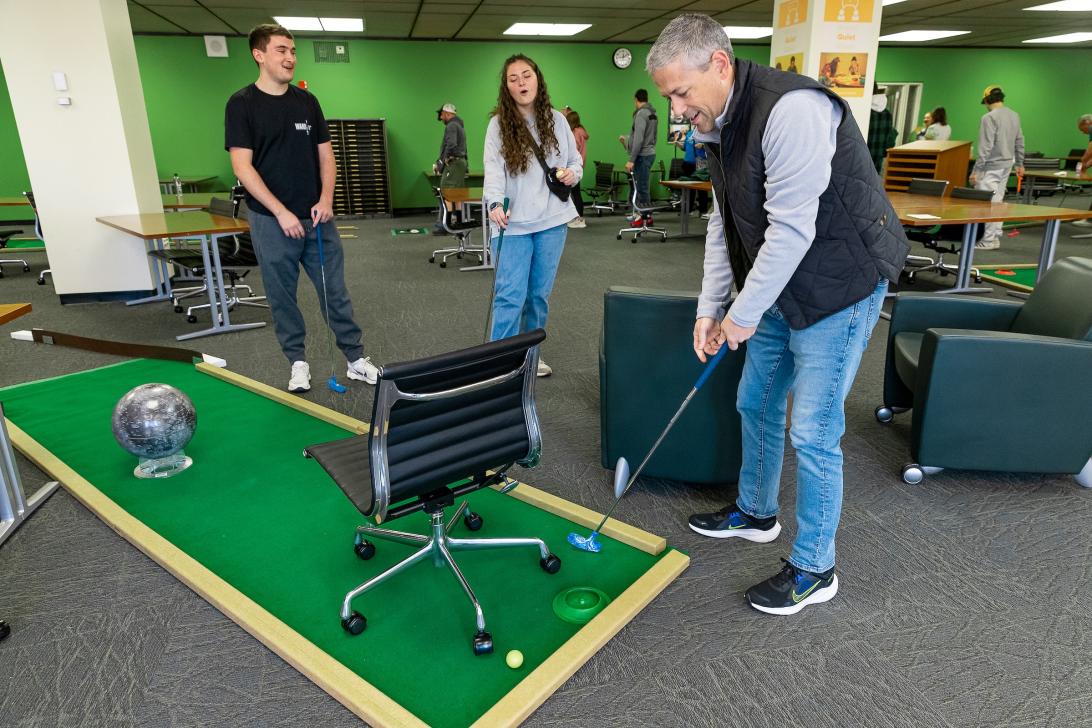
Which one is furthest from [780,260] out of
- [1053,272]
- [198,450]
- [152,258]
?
[152,258]

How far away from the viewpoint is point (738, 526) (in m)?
2.19

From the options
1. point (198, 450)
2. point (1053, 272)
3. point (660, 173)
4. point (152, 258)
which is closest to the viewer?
point (1053, 272)

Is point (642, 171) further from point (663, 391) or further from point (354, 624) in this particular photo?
point (354, 624)

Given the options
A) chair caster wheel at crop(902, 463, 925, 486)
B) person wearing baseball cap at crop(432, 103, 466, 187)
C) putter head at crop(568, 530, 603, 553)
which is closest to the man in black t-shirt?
putter head at crop(568, 530, 603, 553)

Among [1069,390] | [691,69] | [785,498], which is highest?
[691,69]

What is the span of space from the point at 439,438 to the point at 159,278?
4.89 m

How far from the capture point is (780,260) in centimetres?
154

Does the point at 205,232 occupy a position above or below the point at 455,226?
above

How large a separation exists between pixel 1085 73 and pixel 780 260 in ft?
52.4

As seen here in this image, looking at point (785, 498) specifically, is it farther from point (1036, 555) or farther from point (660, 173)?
point (660, 173)

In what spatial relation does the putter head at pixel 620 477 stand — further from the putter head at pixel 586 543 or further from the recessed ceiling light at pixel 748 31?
the recessed ceiling light at pixel 748 31

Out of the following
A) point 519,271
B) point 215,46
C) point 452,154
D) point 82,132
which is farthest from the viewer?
point 215,46

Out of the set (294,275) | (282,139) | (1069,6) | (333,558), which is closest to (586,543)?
(333,558)

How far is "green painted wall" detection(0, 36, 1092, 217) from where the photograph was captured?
33.1 feet
